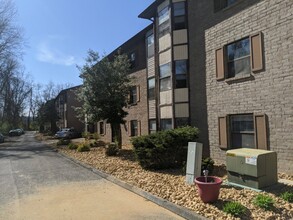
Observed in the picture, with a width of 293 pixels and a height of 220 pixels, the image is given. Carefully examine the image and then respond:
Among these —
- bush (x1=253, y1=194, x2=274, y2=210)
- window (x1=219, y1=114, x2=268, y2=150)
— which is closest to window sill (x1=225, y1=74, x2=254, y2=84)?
window (x1=219, y1=114, x2=268, y2=150)

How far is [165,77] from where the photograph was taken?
19109 millimetres

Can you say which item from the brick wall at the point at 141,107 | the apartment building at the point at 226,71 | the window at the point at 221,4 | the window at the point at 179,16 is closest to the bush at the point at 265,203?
the apartment building at the point at 226,71

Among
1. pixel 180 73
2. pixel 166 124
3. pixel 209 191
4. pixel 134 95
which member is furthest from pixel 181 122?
pixel 209 191

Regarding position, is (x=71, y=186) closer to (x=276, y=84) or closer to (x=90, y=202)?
(x=90, y=202)

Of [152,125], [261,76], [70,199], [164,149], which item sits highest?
[261,76]

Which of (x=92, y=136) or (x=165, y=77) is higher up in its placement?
(x=165, y=77)

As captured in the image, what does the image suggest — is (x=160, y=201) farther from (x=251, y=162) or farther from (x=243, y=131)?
(x=243, y=131)

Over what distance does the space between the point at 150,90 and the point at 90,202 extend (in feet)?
48.5

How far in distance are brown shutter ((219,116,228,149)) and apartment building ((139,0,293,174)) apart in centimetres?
3

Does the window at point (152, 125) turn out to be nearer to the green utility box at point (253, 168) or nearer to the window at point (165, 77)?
the window at point (165, 77)

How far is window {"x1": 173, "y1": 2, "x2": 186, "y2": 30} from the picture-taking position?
58.6 ft

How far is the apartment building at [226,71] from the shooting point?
11328 millimetres

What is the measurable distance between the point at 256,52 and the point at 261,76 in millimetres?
889

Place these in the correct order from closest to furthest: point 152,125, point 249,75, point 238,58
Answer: point 249,75, point 238,58, point 152,125
